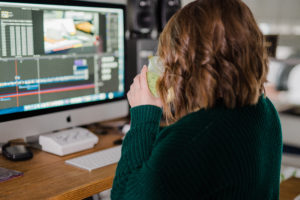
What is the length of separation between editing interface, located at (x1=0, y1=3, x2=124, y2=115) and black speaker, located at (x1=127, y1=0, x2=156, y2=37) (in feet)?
1.37

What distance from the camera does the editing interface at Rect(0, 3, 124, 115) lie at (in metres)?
1.23

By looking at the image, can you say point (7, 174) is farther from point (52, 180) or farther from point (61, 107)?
point (61, 107)

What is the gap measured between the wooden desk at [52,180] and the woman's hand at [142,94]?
279 millimetres

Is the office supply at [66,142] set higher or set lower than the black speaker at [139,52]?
lower

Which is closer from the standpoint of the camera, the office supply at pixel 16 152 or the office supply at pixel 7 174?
the office supply at pixel 7 174

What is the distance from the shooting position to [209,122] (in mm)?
732

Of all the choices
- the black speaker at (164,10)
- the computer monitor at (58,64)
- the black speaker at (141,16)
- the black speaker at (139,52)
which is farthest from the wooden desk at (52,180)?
the black speaker at (164,10)

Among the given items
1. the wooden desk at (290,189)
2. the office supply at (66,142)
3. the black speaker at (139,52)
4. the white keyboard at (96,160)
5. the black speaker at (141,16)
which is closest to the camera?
the white keyboard at (96,160)

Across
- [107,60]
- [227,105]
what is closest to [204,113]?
[227,105]

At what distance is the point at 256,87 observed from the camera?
0.81 metres

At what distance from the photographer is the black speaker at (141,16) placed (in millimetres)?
1963

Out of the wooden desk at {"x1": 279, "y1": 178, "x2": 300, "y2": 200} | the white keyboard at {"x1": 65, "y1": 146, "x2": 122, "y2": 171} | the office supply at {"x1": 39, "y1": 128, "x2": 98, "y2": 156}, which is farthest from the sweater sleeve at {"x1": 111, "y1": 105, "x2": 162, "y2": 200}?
the wooden desk at {"x1": 279, "y1": 178, "x2": 300, "y2": 200}

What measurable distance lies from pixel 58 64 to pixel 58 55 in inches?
1.3

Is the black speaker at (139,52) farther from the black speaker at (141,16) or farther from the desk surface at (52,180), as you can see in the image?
the desk surface at (52,180)
